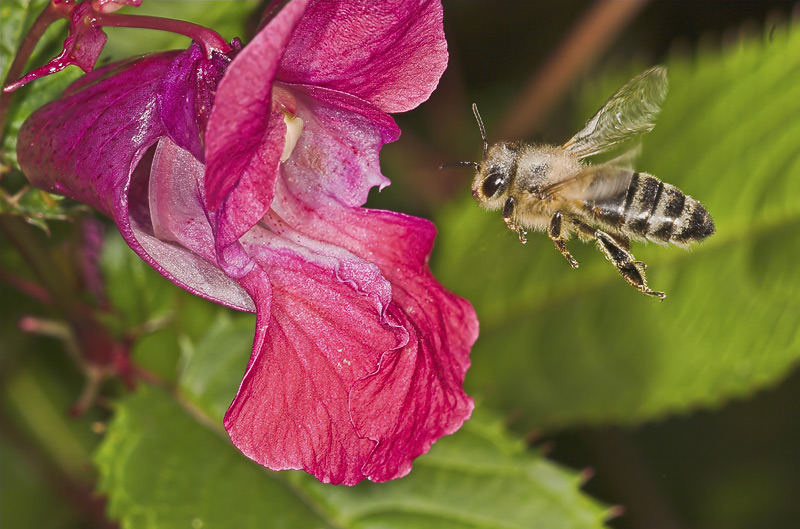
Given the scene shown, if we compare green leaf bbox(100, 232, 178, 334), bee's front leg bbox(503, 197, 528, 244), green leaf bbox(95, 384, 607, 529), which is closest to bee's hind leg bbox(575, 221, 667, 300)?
bee's front leg bbox(503, 197, 528, 244)

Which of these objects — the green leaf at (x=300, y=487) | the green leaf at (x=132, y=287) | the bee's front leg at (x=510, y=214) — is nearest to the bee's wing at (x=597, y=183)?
the bee's front leg at (x=510, y=214)

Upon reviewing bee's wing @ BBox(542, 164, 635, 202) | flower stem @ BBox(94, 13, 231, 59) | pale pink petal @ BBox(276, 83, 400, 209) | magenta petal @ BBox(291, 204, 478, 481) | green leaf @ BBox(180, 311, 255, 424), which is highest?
flower stem @ BBox(94, 13, 231, 59)

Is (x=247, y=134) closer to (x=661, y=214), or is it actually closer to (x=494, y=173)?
(x=494, y=173)

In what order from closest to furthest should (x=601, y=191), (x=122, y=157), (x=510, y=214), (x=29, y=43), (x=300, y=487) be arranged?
(x=122, y=157)
(x=29, y=43)
(x=601, y=191)
(x=510, y=214)
(x=300, y=487)

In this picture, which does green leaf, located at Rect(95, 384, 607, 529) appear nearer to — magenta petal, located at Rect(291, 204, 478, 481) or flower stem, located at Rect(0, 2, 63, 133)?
magenta petal, located at Rect(291, 204, 478, 481)

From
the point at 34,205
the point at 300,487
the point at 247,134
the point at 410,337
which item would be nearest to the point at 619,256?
the point at 410,337

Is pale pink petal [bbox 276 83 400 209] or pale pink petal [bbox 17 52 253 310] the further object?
pale pink petal [bbox 276 83 400 209]

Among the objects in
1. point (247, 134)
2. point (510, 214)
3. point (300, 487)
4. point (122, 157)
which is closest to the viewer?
point (247, 134)

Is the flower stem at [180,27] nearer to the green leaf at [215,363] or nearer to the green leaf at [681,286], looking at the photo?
the green leaf at [215,363]
